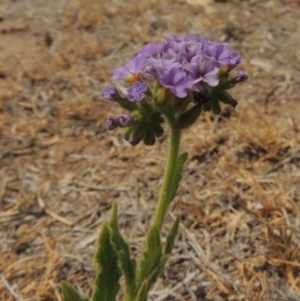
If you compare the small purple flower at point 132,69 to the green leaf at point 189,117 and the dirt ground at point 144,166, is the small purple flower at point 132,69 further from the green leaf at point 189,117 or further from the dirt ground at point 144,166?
the dirt ground at point 144,166

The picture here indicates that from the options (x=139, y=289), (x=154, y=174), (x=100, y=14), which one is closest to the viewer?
(x=139, y=289)

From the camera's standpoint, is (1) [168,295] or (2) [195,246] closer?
(1) [168,295]

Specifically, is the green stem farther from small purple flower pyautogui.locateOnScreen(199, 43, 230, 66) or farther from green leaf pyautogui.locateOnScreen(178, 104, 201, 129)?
small purple flower pyautogui.locateOnScreen(199, 43, 230, 66)

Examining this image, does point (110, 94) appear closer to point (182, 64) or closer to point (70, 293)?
point (182, 64)


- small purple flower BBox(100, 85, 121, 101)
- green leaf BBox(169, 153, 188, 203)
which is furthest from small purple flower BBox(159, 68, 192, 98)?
green leaf BBox(169, 153, 188, 203)

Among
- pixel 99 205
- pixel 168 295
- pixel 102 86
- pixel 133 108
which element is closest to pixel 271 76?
pixel 102 86

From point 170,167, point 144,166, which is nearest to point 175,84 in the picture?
point 170,167

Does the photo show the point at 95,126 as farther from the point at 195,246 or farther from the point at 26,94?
the point at 195,246
